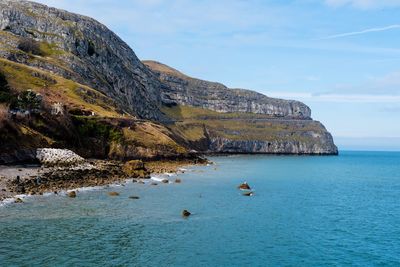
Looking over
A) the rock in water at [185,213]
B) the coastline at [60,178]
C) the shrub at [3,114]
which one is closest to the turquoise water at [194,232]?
the rock in water at [185,213]

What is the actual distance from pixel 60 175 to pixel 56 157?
16.7 meters

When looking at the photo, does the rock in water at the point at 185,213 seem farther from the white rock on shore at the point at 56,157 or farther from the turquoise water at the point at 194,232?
the white rock on shore at the point at 56,157

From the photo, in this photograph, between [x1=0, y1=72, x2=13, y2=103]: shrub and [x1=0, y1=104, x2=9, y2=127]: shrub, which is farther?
[x1=0, y1=72, x2=13, y2=103]: shrub

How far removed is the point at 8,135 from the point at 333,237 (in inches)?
2931

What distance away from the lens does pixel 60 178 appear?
81125 millimetres

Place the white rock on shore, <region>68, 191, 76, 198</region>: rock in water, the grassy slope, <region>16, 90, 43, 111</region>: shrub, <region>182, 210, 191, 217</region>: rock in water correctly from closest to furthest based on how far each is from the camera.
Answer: <region>182, 210, 191, 217</region>: rock in water, <region>68, 191, 76, 198</region>: rock in water, the white rock on shore, the grassy slope, <region>16, 90, 43, 111</region>: shrub

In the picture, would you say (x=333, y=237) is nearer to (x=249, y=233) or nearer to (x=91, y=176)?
(x=249, y=233)

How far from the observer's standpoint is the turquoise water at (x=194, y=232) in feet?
125

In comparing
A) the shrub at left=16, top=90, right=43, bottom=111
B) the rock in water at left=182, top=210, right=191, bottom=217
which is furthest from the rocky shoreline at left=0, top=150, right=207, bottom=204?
the rock in water at left=182, top=210, right=191, bottom=217

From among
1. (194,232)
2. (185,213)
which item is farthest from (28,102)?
(194,232)

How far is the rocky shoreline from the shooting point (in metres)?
68.4

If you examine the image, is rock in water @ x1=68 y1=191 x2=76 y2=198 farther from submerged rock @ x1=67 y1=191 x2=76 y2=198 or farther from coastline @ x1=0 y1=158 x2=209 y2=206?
coastline @ x1=0 y1=158 x2=209 y2=206

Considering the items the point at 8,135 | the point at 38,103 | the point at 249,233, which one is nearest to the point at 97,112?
the point at 38,103

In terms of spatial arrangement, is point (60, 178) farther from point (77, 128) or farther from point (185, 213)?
point (77, 128)
